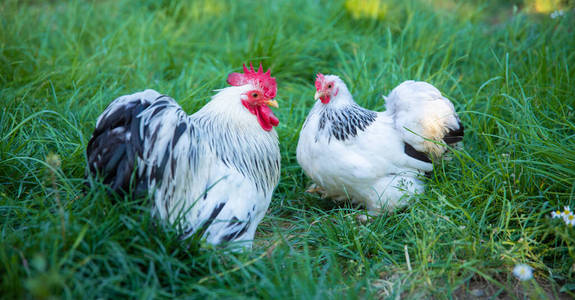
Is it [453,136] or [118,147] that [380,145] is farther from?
[118,147]

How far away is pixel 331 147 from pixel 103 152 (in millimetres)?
1709

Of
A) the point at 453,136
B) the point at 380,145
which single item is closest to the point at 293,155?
the point at 380,145

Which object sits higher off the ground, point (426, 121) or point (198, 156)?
point (426, 121)

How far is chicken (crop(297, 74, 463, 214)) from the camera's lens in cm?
338

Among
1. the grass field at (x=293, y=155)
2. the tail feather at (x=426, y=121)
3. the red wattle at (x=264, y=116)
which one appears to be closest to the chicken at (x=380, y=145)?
the tail feather at (x=426, y=121)

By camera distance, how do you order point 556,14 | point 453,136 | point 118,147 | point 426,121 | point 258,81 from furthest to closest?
1. point 556,14
2. point 453,136
3. point 426,121
4. point 258,81
5. point 118,147

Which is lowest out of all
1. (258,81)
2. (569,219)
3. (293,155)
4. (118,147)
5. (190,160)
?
(293,155)

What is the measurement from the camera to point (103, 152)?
2.43 m

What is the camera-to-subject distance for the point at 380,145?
134 inches

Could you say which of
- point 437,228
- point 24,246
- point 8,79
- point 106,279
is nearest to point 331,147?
point 437,228

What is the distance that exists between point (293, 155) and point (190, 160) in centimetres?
167

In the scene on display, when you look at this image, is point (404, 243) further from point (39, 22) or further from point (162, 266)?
point (39, 22)

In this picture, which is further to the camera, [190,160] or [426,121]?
[426,121]

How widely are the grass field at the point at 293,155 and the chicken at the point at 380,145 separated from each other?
0.19 metres
